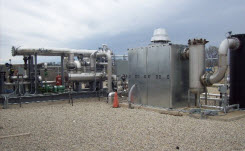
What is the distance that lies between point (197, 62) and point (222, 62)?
0.89 m

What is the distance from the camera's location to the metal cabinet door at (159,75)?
10266 mm

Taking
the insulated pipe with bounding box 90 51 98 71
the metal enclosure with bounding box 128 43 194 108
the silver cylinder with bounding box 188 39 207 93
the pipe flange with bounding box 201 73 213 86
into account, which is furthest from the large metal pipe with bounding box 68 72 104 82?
the pipe flange with bounding box 201 73 213 86

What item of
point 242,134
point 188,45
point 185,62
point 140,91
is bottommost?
point 242,134

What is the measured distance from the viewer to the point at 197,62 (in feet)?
31.7

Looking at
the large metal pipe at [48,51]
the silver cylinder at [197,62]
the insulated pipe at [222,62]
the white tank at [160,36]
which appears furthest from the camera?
the large metal pipe at [48,51]

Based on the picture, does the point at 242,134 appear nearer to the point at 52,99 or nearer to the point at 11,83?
the point at 52,99

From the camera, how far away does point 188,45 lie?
33.4ft

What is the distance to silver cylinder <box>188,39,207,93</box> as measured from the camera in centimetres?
966

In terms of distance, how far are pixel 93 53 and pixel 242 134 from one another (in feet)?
33.4

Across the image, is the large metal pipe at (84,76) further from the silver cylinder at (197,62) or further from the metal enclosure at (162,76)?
the silver cylinder at (197,62)

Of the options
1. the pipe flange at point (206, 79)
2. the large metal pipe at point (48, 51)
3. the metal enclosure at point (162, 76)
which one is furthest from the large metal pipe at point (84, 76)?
the pipe flange at point (206, 79)

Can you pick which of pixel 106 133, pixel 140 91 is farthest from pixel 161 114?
pixel 106 133

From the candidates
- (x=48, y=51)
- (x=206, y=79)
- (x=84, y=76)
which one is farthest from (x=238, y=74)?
(x=48, y=51)

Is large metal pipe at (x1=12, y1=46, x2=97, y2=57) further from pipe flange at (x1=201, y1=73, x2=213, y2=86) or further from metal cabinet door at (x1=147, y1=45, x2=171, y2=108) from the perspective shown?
pipe flange at (x1=201, y1=73, x2=213, y2=86)
